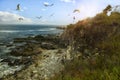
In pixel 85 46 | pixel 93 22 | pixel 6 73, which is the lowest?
pixel 6 73

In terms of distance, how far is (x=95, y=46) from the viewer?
1761 cm

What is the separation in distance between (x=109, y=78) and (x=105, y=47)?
6.37 m

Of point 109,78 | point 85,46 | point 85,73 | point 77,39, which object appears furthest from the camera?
point 77,39

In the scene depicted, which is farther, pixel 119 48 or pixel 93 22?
pixel 93 22

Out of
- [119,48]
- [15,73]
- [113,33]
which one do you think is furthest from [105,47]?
[15,73]

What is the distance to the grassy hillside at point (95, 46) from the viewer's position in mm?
11125

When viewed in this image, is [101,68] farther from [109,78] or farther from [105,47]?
[105,47]

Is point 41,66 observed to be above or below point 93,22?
below

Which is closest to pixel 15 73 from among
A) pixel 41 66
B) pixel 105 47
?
pixel 41 66

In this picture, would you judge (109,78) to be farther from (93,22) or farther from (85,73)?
(93,22)

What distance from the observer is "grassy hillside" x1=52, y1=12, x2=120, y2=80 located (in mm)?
11125

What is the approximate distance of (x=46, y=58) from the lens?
1941 cm

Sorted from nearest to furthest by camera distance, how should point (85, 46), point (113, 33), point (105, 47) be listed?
point (105, 47)
point (113, 33)
point (85, 46)

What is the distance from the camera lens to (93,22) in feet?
73.7
